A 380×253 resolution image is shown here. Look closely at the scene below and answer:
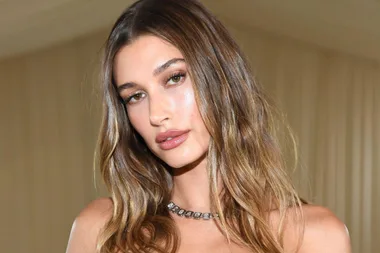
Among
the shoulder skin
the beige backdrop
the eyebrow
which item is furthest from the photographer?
the beige backdrop

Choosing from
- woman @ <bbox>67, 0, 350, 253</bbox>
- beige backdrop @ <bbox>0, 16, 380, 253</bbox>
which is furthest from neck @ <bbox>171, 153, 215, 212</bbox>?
beige backdrop @ <bbox>0, 16, 380, 253</bbox>

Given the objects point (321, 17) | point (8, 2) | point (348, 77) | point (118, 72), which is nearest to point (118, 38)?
point (118, 72)

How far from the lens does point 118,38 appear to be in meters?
1.53

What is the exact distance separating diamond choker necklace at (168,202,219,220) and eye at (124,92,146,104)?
0.27 m

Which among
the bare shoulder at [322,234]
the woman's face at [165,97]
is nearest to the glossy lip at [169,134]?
the woman's face at [165,97]

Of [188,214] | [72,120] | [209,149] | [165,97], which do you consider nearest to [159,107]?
[165,97]

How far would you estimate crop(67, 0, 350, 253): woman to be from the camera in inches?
57.7

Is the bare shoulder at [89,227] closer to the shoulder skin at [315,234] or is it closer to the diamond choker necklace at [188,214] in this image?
the diamond choker necklace at [188,214]

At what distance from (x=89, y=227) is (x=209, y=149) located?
33cm

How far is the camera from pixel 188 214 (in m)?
1.62

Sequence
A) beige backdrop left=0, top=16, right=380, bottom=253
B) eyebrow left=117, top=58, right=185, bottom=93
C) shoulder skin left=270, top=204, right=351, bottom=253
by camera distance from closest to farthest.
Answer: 1. eyebrow left=117, top=58, right=185, bottom=93
2. shoulder skin left=270, top=204, right=351, bottom=253
3. beige backdrop left=0, top=16, right=380, bottom=253

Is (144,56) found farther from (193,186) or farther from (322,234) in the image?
(322,234)

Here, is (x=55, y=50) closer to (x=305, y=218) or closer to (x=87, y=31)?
(x=87, y=31)

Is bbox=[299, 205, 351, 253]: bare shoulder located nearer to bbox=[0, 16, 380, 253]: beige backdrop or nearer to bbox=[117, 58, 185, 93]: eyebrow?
bbox=[117, 58, 185, 93]: eyebrow
